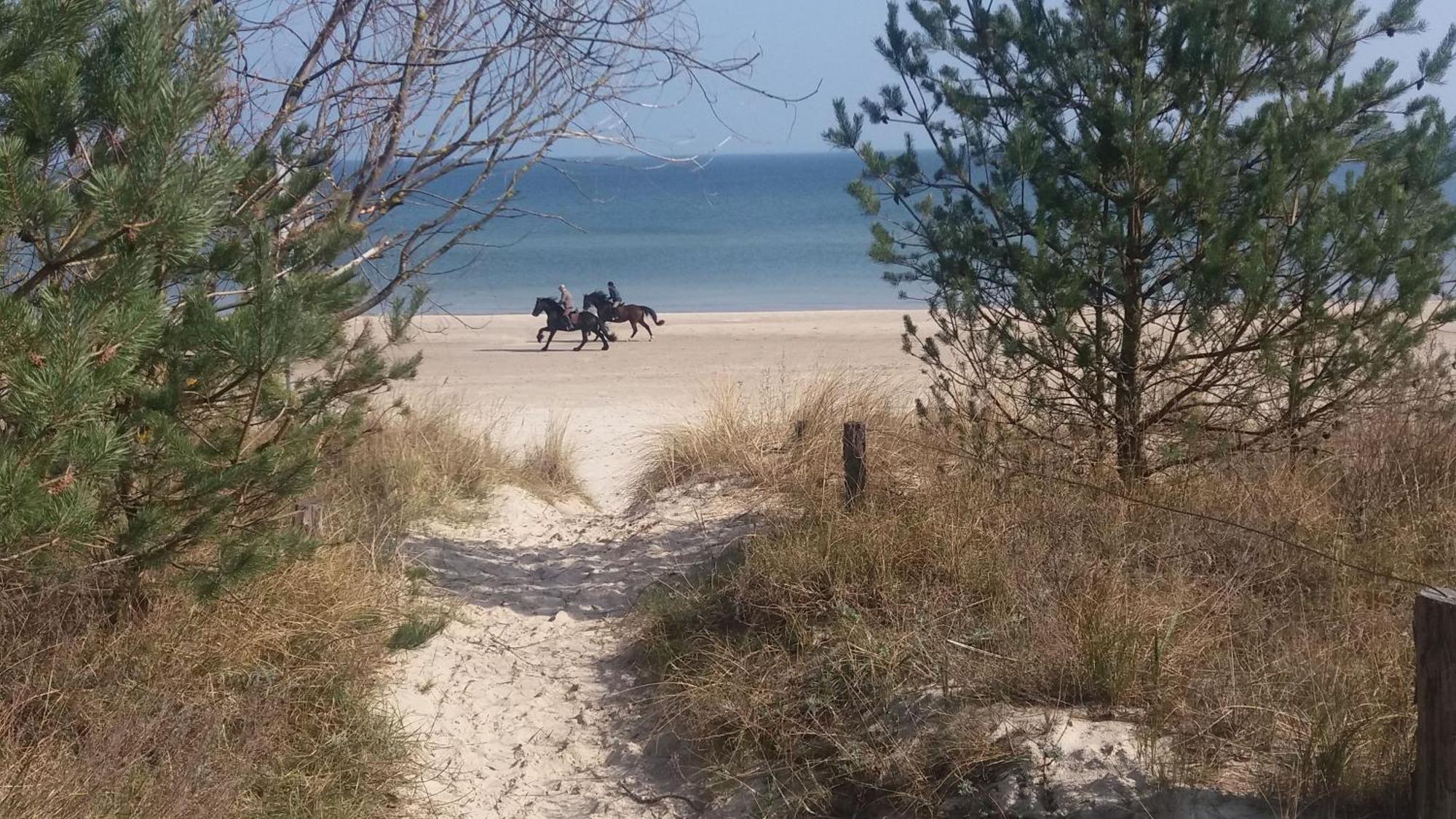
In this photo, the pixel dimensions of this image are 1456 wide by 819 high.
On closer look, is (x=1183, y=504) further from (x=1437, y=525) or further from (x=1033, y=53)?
(x=1033, y=53)

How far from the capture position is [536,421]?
12.6m

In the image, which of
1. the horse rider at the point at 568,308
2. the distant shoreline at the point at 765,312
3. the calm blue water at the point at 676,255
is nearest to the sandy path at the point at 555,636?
the calm blue water at the point at 676,255

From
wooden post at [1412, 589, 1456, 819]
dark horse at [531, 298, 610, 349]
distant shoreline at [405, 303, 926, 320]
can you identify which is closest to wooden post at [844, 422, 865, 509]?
wooden post at [1412, 589, 1456, 819]

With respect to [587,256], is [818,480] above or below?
below

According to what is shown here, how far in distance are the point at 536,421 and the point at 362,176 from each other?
6888 millimetres

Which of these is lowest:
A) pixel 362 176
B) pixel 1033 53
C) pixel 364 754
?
pixel 364 754

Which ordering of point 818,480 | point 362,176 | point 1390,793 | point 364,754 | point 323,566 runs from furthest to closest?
1. point 818,480
2. point 362,176
3. point 323,566
4. point 364,754
5. point 1390,793

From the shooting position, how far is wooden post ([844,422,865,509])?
630cm

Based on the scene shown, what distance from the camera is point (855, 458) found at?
250 inches

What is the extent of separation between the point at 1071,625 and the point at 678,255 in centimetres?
4312

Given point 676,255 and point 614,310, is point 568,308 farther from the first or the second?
point 676,255

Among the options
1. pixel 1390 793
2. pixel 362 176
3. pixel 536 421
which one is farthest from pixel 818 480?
pixel 536 421

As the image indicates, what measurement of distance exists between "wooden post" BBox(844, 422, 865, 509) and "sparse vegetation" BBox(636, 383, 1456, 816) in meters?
0.11

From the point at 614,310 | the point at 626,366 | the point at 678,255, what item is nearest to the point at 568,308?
the point at 614,310
